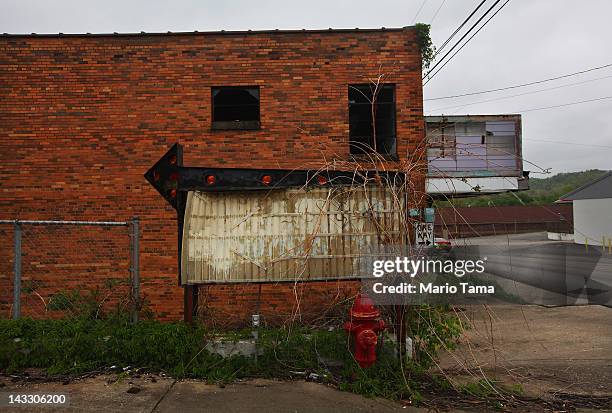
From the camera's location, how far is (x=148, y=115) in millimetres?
8992

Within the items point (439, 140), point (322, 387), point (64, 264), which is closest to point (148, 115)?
point (64, 264)

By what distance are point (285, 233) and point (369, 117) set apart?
4.71 metres

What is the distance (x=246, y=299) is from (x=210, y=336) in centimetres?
283

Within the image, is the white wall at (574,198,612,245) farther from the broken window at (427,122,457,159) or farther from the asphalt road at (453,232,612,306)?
the broken window at (427,122,457,159)

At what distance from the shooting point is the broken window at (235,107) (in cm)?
908

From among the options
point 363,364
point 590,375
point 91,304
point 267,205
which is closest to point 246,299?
point 91,304

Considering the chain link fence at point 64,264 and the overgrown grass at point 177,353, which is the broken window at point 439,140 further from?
the chain link fence at point 64,264

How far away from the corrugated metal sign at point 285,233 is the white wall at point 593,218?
34927 mm

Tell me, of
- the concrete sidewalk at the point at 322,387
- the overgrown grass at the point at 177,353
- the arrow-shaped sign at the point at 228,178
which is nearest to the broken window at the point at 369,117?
the arrow-shaped sign at the point at 228,178

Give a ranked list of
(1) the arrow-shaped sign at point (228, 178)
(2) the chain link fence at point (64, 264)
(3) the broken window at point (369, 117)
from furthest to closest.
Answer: (3) the broken window at point (369, 117) < (2) the chain link fence at point (64, 264) < (1) the arrow-shaped sign at point (228, 178)

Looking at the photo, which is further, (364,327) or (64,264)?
(64,264)

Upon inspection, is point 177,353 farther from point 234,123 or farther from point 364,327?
point 234,123

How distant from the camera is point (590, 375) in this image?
18.6 ft

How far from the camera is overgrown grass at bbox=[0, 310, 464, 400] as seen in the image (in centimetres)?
550
